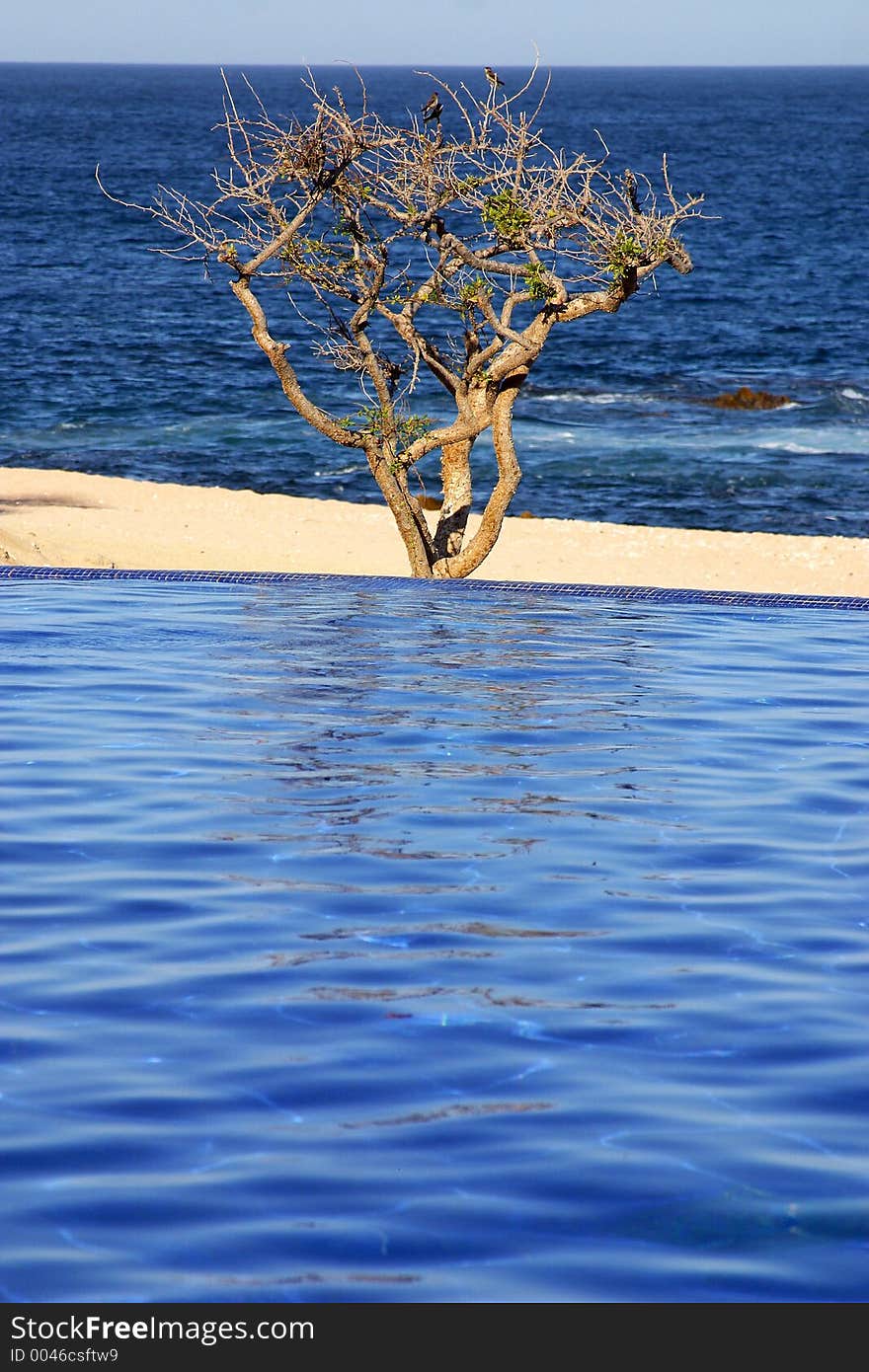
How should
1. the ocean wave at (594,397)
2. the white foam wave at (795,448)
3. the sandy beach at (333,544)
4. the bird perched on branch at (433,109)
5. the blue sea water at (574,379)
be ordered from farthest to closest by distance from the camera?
the ocean wave at (594,397)
the white foam wave at (795,448)
the blue sea water at (574,379)
the sandy beach at (333,544)
the bird perched on branch at (433,109)

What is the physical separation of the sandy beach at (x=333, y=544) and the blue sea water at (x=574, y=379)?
2.77 meters

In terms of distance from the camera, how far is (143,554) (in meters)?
19.3

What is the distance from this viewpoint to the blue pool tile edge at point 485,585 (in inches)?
520

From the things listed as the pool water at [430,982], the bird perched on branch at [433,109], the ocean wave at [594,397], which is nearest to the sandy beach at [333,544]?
the bird perched on branch at [433,109]

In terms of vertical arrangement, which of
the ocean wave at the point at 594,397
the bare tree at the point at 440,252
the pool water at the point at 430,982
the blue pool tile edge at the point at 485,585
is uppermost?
the ocean wave at the point at 594,397

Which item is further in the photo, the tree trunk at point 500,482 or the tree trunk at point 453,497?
the tree trunk at point 453,497

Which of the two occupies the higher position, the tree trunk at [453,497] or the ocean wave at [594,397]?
the ocean wave at [594,397]

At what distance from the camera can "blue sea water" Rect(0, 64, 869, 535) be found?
27172 millimetres

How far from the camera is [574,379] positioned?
36219 millimetres

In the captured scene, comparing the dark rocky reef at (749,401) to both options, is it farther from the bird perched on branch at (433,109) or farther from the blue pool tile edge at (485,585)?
the blue pool tile edge at (485,585)

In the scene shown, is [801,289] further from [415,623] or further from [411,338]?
[415,623]

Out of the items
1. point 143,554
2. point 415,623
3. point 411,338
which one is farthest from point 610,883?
point 143,554

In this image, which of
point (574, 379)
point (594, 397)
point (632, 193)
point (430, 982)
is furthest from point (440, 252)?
point (574, 379)
